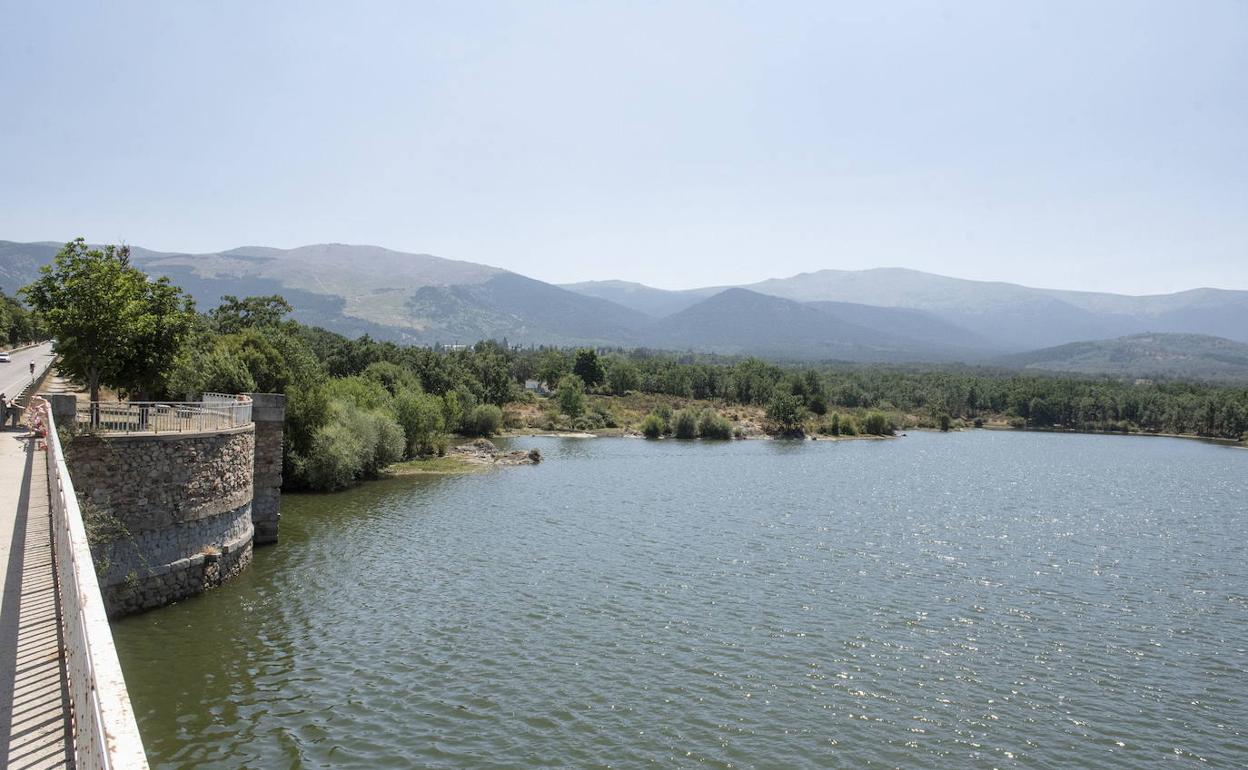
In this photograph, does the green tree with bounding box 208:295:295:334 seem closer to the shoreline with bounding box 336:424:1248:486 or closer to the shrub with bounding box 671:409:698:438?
the shoreline with bounding box 336:424:1248:486

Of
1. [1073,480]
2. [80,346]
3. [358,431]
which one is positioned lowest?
[1073,480]

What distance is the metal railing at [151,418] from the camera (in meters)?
24.6

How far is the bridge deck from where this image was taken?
930 centimetres

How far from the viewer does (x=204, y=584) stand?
92.2 ft

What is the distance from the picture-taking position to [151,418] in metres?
26.2

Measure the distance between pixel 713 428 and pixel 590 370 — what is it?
53.9m

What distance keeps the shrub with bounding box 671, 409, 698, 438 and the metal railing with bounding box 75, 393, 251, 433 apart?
95.1m

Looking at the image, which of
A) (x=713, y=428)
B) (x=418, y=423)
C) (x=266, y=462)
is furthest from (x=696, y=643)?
(x=713, y=428)

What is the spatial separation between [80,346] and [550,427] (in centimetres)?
8979

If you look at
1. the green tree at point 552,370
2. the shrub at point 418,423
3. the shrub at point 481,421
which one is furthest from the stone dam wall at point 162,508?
the green tree at point 552,370

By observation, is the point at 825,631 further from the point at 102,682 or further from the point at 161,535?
the point at 102,682

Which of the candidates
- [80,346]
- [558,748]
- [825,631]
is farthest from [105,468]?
[825,631]

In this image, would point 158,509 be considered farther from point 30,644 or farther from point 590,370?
point 590,370

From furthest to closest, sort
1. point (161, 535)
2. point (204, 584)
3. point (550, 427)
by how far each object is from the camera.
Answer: point (550, 427), point (204, 584), point (161, 535)
